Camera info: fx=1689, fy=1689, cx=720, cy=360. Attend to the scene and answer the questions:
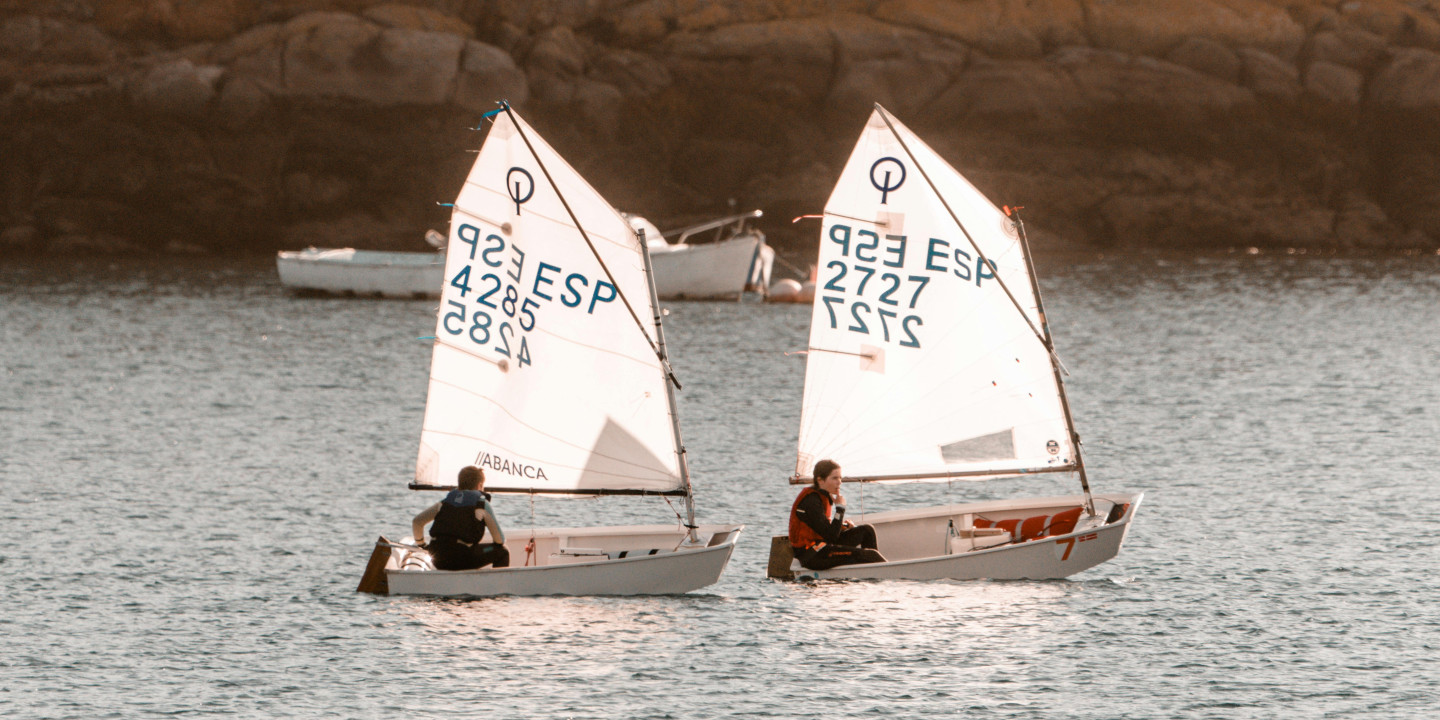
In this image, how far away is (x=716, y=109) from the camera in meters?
108

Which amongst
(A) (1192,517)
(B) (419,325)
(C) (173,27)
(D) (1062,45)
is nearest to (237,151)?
(C) (173,27)

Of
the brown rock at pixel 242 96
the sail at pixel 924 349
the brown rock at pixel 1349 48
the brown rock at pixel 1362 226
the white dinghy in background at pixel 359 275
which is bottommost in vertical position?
the sail at pixel 924 349

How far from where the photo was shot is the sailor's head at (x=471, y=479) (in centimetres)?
2372

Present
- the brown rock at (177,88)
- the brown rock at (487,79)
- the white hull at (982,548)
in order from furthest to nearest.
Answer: the brown rock at (177,88), the brown rock at (487,79), the white hull at (982,548)

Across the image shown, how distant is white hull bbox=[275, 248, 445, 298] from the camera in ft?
261

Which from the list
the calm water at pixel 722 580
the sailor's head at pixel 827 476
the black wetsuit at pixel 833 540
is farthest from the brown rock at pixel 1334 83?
the sailor's head at pixel 827 476

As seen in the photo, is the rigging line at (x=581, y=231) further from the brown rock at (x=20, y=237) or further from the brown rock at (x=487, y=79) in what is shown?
the brown rock at (x=20, y=237)

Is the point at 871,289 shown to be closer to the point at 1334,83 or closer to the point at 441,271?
the point at 441,271

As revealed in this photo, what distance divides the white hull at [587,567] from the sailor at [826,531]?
3.26 ft

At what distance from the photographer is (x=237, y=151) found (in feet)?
354

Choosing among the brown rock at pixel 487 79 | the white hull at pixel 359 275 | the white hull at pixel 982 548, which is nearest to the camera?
the white hull at pixel 982 548

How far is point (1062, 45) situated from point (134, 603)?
302ft

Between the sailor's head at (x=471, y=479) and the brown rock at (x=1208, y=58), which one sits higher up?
the brown rock at (x=1208, y=58)

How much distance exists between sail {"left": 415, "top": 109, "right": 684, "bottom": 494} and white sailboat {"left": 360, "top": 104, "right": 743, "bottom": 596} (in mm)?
22
